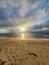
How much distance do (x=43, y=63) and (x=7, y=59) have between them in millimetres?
1917

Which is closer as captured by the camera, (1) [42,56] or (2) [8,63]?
(2) [8,63]

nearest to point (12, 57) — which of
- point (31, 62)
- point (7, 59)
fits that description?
point (7, 59)

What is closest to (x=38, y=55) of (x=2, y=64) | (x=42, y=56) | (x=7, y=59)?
(x=42, y=56)

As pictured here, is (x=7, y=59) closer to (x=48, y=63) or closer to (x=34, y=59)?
(x=34, y=59)

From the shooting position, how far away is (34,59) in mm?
6105

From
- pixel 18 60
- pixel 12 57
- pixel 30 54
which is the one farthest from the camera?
pixel 30 54

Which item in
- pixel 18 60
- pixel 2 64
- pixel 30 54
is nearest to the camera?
pixel 2 64

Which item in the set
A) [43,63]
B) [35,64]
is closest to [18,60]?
[35,64]

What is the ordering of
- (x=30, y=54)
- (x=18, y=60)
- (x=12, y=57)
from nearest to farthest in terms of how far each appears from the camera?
(x=18, y=60), (x=12, y=57), (x=30, y=54)

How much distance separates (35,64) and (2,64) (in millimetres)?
1612

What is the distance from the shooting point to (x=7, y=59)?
6.01 meters

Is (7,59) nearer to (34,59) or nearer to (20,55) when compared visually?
(20,55)

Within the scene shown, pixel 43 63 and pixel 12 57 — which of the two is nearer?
pixel 43 63

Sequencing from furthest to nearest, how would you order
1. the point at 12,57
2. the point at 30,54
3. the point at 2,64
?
the point at 30,54
the point at 12,57
the point at 2,64
